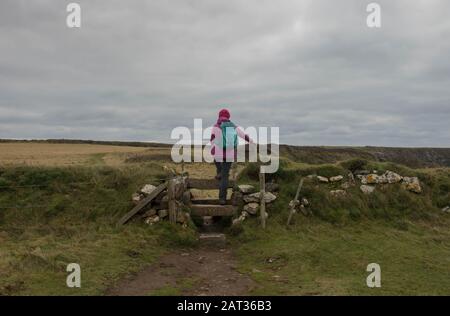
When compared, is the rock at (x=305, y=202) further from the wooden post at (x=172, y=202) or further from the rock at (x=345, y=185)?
the wooden post at (x=172, y=202)

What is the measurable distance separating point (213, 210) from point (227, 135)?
275 centimetres

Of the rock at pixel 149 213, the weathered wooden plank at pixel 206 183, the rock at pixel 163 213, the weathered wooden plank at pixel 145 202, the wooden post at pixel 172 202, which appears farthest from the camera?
the weathered wooden plank at pixel 206 183

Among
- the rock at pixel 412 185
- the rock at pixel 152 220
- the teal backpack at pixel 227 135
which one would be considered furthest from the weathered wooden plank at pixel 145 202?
the rock at pixel 412 185

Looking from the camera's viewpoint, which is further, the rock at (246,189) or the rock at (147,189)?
the rock at (246,189)

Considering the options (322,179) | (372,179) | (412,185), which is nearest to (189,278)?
(322,179)

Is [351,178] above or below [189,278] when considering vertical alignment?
above

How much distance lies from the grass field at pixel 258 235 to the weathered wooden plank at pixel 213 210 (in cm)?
67

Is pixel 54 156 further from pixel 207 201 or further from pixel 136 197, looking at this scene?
pixel 207 201

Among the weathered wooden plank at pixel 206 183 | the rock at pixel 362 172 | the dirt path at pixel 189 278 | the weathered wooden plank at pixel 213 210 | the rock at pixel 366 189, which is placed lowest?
the dirt path at pixel 189 278

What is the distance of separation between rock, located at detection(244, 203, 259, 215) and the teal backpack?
238 cm

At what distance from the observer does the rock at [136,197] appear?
1450cm

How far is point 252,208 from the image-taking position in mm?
14930
